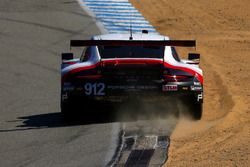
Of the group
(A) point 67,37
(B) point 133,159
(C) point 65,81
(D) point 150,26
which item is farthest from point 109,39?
(D) point 150,26

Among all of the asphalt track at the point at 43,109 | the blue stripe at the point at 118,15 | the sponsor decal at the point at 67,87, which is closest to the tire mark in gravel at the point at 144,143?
the asphalt track at the point at 43,109

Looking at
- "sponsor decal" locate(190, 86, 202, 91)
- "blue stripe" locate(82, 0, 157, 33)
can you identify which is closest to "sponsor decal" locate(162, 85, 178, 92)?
"sponsor decal" locate(190, 86, 202, 91)

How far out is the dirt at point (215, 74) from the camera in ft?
39.2

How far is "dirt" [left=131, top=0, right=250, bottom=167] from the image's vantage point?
39.2ft

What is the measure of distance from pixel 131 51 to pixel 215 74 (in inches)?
195

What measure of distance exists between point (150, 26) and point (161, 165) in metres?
15.0

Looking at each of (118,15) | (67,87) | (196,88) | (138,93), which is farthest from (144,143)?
(118,15)

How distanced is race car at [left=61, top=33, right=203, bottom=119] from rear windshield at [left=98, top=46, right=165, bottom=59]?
0.7 inches

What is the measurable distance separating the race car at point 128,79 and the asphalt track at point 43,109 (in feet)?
1.54

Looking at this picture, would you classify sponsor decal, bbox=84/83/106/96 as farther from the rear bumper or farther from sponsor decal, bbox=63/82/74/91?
sponsor decal, bbox=63/82/74/91

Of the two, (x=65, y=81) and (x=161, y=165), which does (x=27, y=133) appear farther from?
(x=161, y=165)

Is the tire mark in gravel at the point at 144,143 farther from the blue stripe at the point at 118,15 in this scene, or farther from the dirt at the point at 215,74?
the blue stripe at the point at 118,15

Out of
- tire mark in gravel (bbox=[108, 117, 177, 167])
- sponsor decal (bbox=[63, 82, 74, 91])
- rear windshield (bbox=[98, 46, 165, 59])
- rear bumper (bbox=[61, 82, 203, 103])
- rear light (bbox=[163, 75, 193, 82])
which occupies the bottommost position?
tire mark in gravel (bbox=[108, 117, 177, 167])

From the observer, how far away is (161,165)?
441 inches
